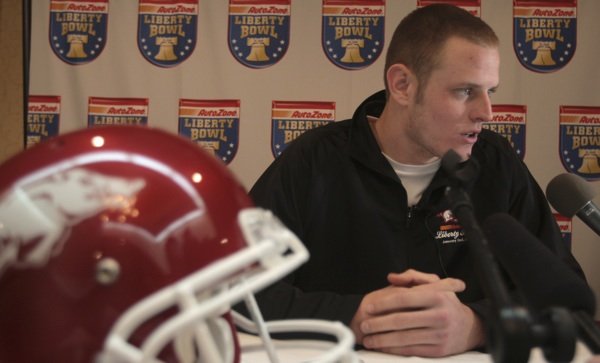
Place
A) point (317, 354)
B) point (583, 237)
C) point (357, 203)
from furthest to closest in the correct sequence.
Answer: point (583, 237) → point (357, 203) → point (317, 354)

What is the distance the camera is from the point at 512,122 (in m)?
2.12

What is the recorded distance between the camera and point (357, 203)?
53.4 inches

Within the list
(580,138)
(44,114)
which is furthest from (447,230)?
(44,114)

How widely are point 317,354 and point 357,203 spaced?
47 cm

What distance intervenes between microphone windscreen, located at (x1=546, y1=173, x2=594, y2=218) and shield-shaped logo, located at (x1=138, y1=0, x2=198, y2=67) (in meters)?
1.55

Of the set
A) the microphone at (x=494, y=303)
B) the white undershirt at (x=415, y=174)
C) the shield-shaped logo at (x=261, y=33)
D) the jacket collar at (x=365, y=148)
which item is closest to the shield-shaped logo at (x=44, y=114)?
the shield-shaped logo at (x=261, y=33)

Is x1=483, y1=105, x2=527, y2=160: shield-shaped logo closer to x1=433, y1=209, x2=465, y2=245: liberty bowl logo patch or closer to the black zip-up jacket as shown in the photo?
the black zip-up jacket

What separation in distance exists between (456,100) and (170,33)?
1.22 m

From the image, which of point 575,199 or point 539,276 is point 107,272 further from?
point 575,199

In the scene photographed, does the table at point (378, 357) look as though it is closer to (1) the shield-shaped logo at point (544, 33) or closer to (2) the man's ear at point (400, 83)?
(2) the man's ear at point (400, 83)

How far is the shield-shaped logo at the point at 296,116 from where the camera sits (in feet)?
7.05

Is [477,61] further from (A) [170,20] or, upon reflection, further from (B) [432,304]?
(A) [170,20]

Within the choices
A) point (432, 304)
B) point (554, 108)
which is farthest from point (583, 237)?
point (432, 304)

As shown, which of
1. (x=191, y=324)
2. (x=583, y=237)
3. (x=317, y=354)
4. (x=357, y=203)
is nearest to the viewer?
(x=191, y=324)
